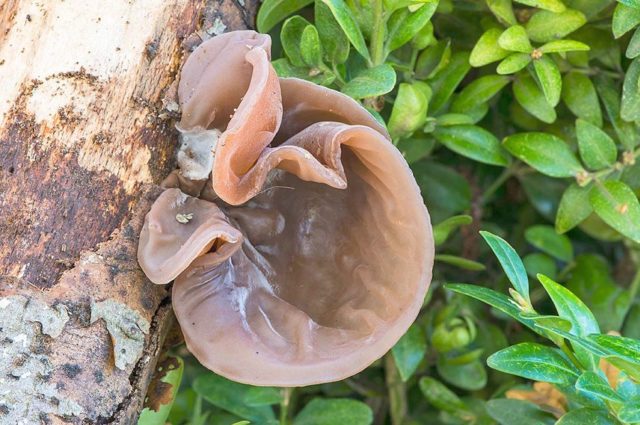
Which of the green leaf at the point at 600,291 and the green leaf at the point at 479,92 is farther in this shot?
the green leaf at the point at 600,291

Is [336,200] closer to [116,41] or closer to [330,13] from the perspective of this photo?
[330,13]

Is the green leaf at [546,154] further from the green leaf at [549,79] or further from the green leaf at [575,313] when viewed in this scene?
the green leaf at [575,313]

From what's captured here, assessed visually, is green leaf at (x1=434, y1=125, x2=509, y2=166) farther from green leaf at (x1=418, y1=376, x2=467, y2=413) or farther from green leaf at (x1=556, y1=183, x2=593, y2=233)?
green leaf at (x1=418, y1=376, x2=467, y2=413)

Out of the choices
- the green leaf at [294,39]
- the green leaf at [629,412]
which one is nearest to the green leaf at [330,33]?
the green leaf at [294,39]

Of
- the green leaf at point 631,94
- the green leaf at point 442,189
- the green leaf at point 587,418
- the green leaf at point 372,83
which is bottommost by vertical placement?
the green leaf at point 442,189

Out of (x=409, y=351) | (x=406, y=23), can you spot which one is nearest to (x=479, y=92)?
(x=406, y=23)

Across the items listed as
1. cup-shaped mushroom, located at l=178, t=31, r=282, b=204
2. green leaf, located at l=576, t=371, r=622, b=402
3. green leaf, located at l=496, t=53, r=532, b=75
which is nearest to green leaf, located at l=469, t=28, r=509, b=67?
green leaf, located at l=496, t=53, r=532, b=75

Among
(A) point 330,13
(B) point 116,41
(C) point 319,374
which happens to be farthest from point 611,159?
(B) point 116,41
